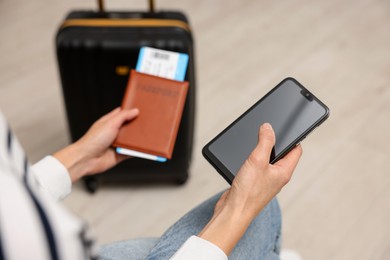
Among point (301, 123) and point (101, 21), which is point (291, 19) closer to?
point (101, 21)

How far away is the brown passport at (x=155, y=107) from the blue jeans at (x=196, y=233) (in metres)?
0.24

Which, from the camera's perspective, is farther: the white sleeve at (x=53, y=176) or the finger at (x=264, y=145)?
the white sleeve at (x=53, y=176)

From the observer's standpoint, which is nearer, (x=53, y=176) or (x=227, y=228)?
(x=227, y=228)

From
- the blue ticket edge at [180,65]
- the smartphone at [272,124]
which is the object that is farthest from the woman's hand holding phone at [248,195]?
the blue ticket edge at [180,65]

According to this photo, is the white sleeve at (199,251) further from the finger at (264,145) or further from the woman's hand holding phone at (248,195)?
the finger at (264,145)

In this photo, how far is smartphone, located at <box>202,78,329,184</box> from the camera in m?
0.90

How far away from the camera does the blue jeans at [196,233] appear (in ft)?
2.69

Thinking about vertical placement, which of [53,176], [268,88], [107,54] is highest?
[107,54]

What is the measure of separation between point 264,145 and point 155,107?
1.31 feet

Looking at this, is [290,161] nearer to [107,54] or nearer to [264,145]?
[264,145]

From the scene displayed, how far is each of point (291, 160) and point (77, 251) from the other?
1.54 feet

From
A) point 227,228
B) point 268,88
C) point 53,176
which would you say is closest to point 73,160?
point 53,176

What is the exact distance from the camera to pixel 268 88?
177cm

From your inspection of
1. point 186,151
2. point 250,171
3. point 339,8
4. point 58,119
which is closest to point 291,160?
point 250,171
